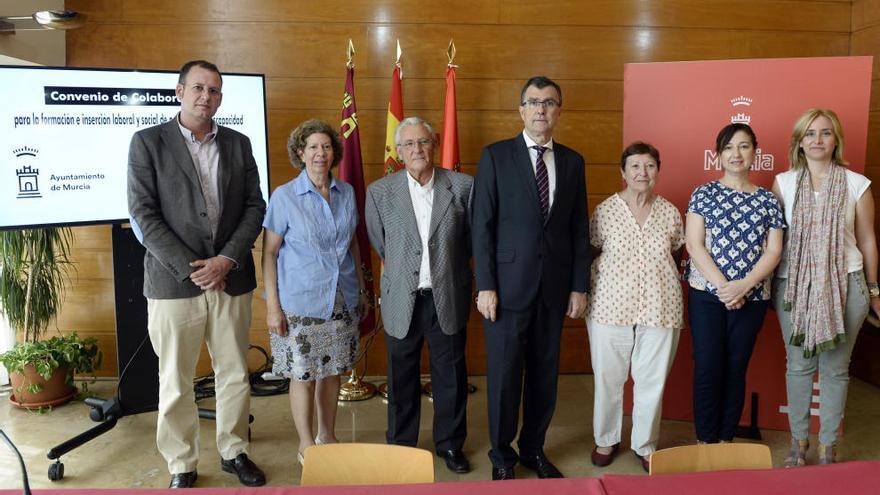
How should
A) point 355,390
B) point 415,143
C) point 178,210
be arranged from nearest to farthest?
point 178,210 → point 415,143 → point 355,390

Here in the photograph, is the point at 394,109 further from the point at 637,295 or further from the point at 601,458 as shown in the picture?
the point at 601,458

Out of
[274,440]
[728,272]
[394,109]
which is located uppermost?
[394,109]

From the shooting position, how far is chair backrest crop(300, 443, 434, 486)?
1.54 m

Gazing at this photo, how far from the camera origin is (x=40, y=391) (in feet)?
12.3

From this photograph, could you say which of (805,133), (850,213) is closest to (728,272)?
(850,213)

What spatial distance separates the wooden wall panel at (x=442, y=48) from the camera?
4133 millimetres

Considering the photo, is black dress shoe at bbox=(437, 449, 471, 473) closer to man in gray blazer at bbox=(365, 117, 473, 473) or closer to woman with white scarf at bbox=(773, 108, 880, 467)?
man in gray blazer at bbox=(365, 117, 473, 473)

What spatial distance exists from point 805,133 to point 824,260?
0.57 meters

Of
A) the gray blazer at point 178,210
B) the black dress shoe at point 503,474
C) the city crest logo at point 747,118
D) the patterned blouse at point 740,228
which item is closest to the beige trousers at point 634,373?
the patterned blouse at point 740,228

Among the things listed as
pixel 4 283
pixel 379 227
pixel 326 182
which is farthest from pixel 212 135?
pixel 4 283

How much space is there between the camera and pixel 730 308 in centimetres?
294

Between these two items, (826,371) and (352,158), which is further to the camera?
(352,158)

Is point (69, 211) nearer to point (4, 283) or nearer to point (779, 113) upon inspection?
point (4, 283)

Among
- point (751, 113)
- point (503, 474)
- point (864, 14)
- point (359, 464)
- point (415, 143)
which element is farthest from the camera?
point (864, 14)
